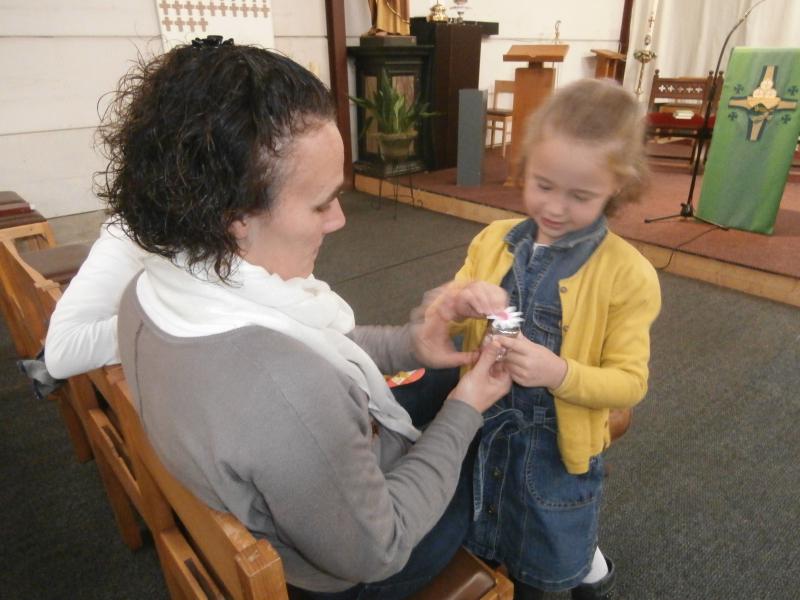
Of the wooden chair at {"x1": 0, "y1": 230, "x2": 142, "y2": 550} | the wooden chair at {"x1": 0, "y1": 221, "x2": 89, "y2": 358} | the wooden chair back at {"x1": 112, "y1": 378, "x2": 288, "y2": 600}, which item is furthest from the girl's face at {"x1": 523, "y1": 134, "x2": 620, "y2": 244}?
the wooden chair at {"x1": 0, "y1": 221, "x2": 89, "y2": 358}

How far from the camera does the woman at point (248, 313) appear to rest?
1.92 ft

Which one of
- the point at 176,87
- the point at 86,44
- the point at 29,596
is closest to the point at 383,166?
the point at 86,44

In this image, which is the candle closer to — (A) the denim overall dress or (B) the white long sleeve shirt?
(A) the denim overall dress

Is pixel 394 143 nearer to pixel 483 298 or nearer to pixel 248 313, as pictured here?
pixel 483 298

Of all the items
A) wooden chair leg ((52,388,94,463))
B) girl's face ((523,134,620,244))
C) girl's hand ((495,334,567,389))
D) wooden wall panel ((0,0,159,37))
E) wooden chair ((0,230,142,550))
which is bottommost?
wooden chair leg ((52,388,94,463))

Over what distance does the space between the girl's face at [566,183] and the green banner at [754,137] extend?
9.52 ft

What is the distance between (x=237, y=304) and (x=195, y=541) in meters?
0.43

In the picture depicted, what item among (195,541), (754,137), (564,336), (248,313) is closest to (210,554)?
(195,541)

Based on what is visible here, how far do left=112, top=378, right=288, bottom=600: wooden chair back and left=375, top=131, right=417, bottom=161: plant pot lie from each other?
3883 millimetres

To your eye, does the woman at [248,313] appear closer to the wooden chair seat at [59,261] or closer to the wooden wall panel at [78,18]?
the wooden chair seat at [59,261]

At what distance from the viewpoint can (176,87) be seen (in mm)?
610

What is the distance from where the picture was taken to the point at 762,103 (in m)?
3.14

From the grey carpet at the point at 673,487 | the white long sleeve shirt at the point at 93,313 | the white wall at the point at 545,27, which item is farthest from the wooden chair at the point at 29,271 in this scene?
the white wall at the point at 545,27

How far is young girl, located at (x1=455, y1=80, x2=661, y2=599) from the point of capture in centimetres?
93
